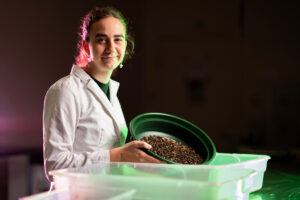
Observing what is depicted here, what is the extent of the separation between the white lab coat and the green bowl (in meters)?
0.07

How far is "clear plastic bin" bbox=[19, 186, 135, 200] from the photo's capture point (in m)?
0.68

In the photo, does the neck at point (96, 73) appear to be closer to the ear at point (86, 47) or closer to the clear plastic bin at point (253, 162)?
the ear at point (86, 47)

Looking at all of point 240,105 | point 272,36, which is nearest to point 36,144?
point 240,105

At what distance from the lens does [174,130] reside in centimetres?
121

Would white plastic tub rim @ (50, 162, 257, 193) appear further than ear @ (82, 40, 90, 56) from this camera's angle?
No

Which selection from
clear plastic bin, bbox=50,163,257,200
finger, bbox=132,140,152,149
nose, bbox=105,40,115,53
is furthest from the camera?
nose, bbox=105,40,115,53

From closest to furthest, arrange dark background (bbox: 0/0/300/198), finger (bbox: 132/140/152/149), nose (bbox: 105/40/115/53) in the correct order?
1. finger (bbox: 132/140/152/149)
2. nose (bbox: 105/40/115/53)
3. dark background (bbox: 0/0/300/198)

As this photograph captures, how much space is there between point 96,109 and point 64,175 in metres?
0.34

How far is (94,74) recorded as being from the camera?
112 cm

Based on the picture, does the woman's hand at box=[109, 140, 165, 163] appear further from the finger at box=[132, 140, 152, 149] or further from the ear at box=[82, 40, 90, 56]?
the ear at box=[82, 40, 90, 56]

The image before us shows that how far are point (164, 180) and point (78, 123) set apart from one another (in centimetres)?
42

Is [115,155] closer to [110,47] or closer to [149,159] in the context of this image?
[149,159]

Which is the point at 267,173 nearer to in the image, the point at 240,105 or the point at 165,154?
the point at 165,154

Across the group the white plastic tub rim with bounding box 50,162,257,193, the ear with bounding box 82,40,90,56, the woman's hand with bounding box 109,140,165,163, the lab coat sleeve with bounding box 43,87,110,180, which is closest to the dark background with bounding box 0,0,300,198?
the ear with bounding box 82,40,90,56
